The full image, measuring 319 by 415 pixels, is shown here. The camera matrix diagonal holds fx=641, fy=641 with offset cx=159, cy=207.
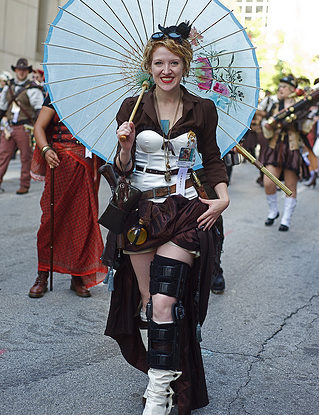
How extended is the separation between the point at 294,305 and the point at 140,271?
96.4 inches

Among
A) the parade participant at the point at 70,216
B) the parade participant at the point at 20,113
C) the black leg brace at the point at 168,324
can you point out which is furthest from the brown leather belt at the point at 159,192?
the parade participant at the point at 20,113

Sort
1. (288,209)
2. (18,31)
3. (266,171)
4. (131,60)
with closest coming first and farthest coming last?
(131,60)
(266,171)
(288,209)
(18,31)

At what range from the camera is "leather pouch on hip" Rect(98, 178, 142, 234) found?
3.03 m

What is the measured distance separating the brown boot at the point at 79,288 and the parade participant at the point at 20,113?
17.8 ft

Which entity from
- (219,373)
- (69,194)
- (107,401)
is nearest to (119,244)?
(107,401)

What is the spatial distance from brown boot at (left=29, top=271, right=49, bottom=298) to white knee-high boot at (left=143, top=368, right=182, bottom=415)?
217cm

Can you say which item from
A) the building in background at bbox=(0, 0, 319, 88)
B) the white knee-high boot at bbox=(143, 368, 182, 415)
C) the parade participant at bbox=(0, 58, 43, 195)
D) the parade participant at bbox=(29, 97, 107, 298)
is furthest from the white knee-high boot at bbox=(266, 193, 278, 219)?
the building in background at bbox=(0, 0, 319, 88)

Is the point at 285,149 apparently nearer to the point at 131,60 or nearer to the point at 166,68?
the point at 131,60

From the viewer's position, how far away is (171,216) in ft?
9.89

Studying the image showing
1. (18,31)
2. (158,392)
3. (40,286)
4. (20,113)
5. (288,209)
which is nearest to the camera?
(158,392)

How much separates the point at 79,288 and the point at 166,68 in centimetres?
251

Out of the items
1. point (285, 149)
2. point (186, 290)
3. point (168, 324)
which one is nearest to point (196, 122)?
point (186, 290)

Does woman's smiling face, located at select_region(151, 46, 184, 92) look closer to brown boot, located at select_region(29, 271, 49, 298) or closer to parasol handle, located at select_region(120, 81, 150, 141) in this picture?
parasol handle, located at select_region(120, 81, 150, 141)

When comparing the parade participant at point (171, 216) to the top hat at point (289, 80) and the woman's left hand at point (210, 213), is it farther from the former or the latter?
the top hat at point (289, 80)
